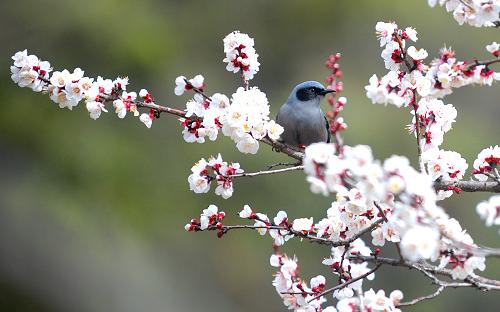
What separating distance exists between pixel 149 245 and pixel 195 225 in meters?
6.91

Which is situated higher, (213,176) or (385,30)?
(385,30)

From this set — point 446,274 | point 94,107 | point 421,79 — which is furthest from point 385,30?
point 94,107

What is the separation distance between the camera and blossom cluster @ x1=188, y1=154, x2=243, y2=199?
120 inches

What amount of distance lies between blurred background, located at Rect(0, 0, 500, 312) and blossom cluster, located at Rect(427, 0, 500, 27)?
637 cm

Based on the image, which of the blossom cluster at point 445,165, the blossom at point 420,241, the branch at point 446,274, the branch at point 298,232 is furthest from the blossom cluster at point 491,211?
the blossom cluster at point 445,165

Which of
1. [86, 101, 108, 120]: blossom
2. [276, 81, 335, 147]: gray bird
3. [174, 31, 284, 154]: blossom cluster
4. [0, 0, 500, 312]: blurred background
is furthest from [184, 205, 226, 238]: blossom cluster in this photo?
[0, 0, 500, 312]: blurred background

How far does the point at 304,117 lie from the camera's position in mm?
4785

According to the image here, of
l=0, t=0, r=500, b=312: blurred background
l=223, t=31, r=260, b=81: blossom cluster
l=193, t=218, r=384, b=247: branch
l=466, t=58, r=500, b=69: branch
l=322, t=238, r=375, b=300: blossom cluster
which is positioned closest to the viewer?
l=466, t=58, r=500, b=69: branch

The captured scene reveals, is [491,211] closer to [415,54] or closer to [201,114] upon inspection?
[415,54]

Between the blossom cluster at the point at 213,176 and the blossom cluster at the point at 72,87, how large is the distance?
30 centimetres

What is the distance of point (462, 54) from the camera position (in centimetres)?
1139

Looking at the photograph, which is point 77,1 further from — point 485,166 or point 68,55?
point 485,166

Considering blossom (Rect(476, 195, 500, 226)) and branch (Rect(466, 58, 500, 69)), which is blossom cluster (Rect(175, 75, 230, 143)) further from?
blossom (Rect(476, 195, 500, 226))

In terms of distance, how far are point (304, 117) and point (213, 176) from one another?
5.86ft
